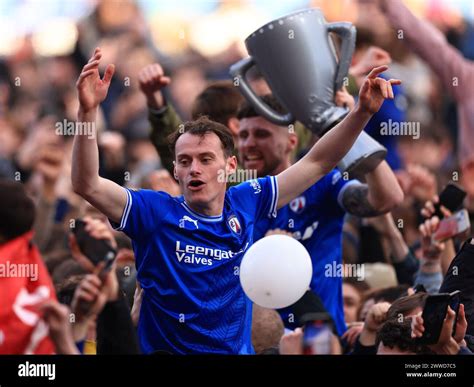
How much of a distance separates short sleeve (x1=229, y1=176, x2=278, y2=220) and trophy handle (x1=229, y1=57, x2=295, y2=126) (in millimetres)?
611

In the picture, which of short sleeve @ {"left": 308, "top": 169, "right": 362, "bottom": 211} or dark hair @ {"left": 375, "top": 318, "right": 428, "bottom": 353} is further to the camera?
short sleeve @ {"left": 308, "top": 169, "right": 362, "bottom": 211}

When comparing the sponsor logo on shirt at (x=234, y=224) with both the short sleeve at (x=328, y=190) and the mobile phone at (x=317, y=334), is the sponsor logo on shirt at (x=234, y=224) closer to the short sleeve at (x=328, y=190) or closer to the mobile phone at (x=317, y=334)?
the mobile phone at (x=317, y=334)

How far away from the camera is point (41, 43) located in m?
9.54

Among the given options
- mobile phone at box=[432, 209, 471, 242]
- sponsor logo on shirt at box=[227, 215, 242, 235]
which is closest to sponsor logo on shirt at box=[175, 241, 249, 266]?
sponsor logo on shirt at box=[227, 215, 242, 235]

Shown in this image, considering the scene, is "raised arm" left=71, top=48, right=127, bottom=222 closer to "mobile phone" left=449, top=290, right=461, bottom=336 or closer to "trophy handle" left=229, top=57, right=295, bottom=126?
"trophy handle" left=229, top=57, right=295, bottom=126

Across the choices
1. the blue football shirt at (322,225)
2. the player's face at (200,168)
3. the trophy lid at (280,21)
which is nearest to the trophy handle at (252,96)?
the trophy lid at (280,21)

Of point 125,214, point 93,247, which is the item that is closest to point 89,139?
point 125,214

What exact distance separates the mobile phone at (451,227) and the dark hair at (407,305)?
58cm

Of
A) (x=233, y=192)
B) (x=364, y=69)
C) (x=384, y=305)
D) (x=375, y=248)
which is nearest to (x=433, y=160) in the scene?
(x=375, y=248)

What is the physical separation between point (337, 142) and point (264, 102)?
2.99 ft

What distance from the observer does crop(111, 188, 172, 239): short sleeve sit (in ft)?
16.4

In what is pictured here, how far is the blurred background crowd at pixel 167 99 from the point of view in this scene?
6895 millimetres

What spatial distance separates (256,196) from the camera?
5336 millimetres

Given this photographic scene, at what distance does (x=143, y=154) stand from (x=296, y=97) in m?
3.37
